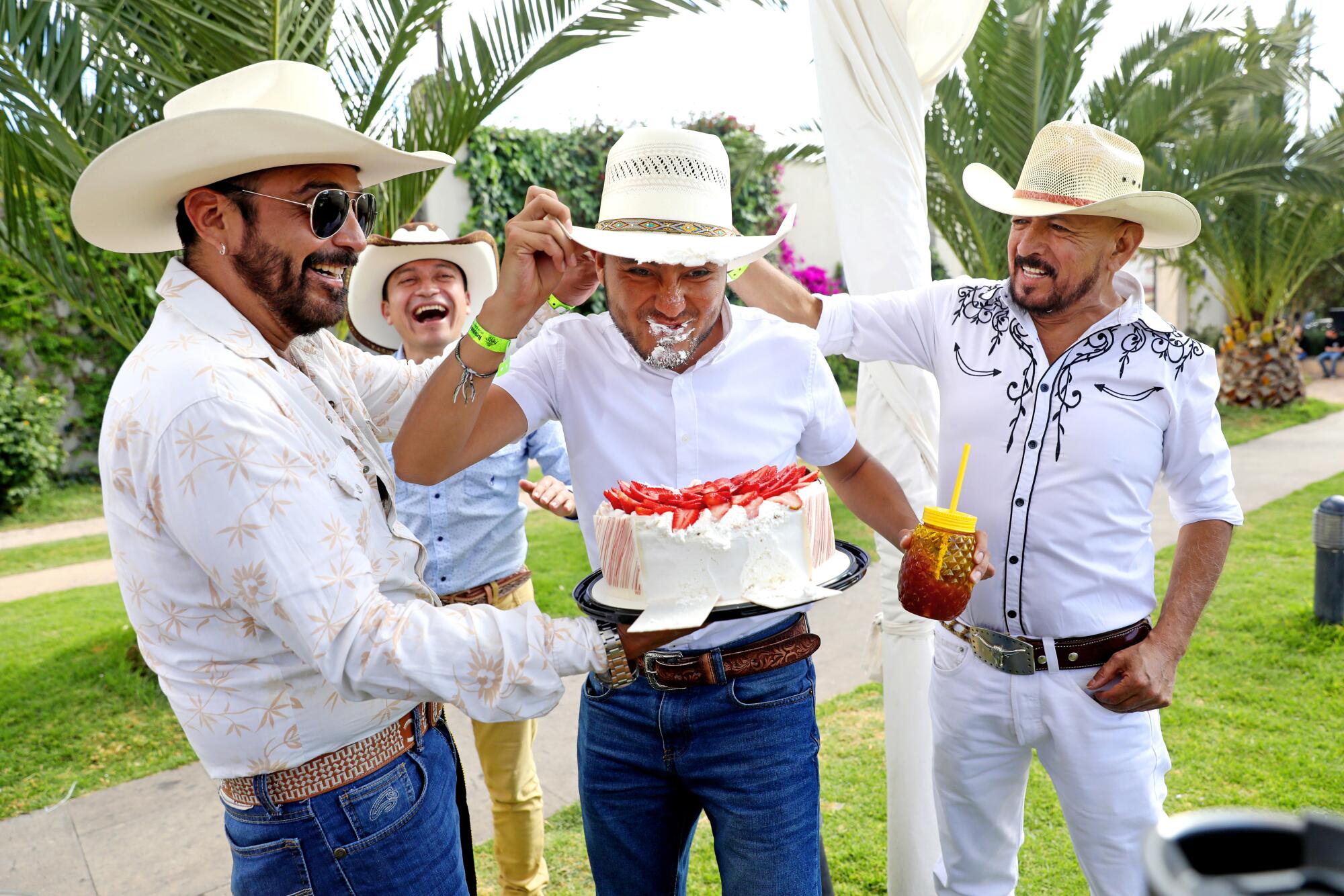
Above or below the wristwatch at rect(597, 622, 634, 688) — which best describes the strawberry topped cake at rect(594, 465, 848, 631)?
above

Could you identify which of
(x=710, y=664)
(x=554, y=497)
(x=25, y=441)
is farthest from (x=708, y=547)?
(x=25, y=441)

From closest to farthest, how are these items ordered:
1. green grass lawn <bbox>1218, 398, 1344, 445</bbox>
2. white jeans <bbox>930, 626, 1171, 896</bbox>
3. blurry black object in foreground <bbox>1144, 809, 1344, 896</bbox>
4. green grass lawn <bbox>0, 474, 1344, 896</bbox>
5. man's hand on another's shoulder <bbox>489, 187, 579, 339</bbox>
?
blurry black object in foreground <bbox>1144, 809, 1344, 896</bbox> < man's hand on another's shoulder <bbox>489, 187, 579, 339</bbox> < white jeans <bbox>930, 626, 1171, 896</bbox> < green grass lawn <bbox>0, 474, 1344, 896</bbox> < green grass lawn <bbox>1218, 398, 1344, 445</bbox>

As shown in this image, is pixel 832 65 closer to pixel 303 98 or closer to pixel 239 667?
pixel 303 98

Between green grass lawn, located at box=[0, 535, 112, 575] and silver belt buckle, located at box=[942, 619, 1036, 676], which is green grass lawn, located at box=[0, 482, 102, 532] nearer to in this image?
green grass lawn, located at box=[0, 535, 112, 575]

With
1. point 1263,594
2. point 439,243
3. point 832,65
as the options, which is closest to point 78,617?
point 439,243

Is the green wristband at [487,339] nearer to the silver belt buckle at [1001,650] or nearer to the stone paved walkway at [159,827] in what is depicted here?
the silver belt buckle at [1001,650]

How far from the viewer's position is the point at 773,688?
7.40 feet

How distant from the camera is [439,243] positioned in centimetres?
374

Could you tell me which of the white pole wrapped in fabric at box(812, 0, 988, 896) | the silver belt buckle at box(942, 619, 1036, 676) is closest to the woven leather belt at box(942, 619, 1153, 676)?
the silver belt buckle at box(942, 619, 1036, 676)

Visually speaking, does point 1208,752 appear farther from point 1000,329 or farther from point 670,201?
point 670,201

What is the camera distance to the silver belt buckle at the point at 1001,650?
256 cm

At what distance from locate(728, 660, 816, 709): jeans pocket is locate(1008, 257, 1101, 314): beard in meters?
1.25

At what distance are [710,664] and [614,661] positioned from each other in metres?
0.43

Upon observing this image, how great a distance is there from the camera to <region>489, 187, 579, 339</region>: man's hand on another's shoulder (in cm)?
206
